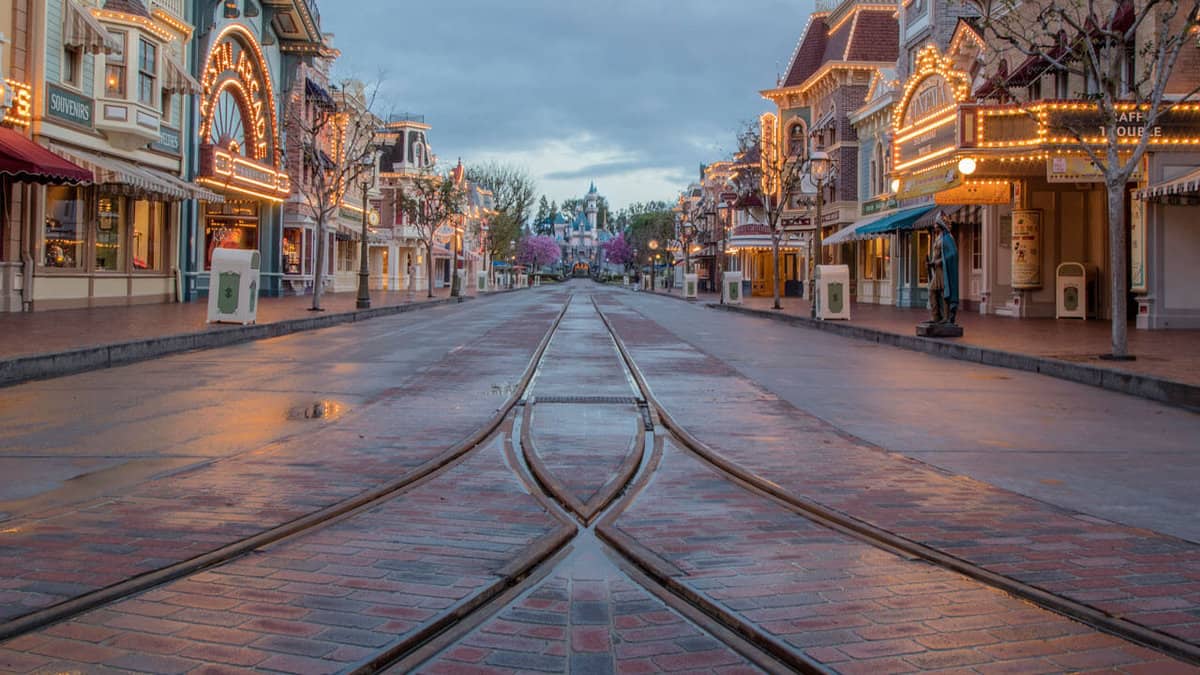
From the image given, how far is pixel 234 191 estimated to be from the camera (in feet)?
118

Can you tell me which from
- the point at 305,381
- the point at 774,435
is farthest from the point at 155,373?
the point at 774,435

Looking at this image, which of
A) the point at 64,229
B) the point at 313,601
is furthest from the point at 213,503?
the point at 64,229

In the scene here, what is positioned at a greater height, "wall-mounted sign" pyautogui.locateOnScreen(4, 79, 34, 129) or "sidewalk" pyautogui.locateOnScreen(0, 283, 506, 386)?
"wall-mounted sign" pyautogui.locateOnScreen(4, 79, 34, 129)

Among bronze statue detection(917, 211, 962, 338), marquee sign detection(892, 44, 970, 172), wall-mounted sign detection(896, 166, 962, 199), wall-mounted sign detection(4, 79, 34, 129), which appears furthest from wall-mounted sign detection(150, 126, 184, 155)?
wall-mounted sign detection(896, 166, 962, 199)

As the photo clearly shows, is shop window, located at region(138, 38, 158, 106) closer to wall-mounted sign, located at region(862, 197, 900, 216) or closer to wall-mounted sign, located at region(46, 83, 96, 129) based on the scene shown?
wall-mounted sign, located at region(46, 83, 96, 129)

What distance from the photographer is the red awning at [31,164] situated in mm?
19219

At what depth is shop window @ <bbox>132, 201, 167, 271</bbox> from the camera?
95.8ft

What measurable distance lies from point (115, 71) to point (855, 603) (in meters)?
27.6

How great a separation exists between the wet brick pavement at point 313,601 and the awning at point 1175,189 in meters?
18.1

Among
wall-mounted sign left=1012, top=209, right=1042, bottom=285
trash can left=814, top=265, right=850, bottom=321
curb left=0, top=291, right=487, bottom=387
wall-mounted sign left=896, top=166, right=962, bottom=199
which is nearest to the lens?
curb left=0, top=291, right=487, bottom=387

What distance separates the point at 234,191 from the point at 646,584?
116 ft

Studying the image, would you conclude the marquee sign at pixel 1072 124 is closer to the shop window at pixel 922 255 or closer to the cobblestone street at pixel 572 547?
the shop window at pixel 922 255

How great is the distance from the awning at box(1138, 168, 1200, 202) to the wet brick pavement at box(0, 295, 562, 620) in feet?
51.8

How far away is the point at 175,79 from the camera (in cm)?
Result: 2919
